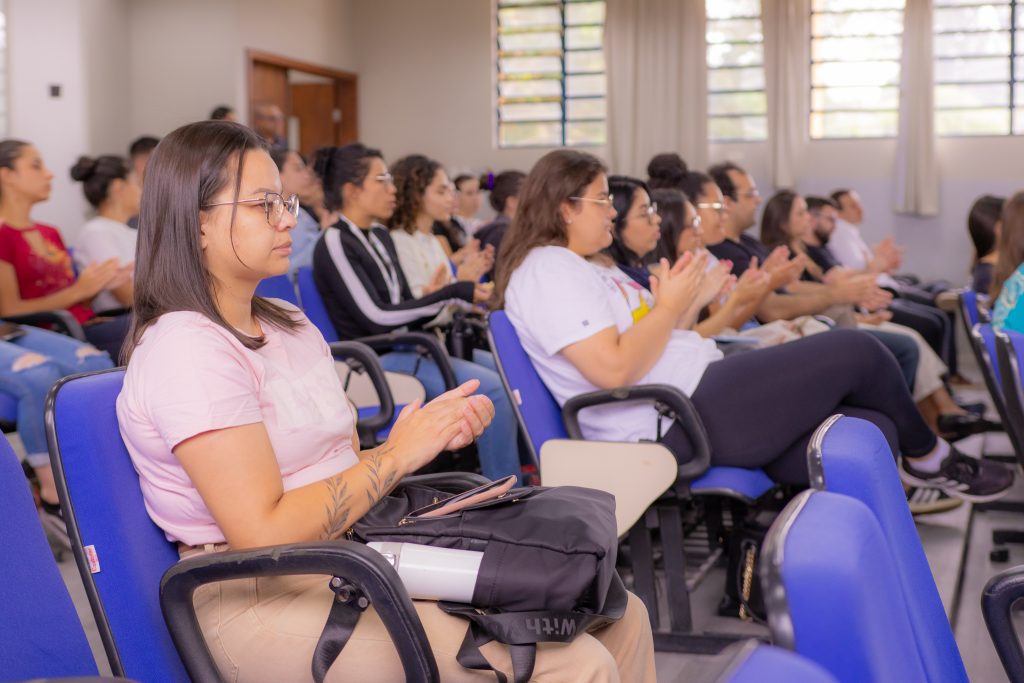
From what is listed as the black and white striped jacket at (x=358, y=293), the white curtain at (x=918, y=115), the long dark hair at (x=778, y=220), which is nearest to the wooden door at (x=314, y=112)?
the white curtain at (x=918, y=115)

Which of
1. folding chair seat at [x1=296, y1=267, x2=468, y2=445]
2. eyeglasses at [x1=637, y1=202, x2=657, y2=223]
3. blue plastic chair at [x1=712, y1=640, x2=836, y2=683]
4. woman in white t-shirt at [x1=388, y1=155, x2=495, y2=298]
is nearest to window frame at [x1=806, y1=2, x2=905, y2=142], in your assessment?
woman in white t-shirt at [x1=388, y1=155, x2=495, y2=298]

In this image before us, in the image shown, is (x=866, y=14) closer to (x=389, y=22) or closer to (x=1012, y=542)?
(x=389, y=22)

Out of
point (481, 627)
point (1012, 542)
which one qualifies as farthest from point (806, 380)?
point (481, 627)

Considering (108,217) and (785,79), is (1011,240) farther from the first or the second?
(785,79)

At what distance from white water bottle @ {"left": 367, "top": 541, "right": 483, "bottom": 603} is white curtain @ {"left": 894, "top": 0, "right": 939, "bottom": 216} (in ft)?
25.6

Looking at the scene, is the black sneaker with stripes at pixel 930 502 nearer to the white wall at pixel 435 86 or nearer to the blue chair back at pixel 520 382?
the blue chair back at pixel 520 382

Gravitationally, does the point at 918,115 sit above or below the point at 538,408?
above

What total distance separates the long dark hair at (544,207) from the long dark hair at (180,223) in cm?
135

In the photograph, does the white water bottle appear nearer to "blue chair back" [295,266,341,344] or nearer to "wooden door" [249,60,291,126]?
"blue chair back" [295,266,341,344]

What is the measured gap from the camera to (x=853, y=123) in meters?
8.81

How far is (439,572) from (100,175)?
3506 millimetres

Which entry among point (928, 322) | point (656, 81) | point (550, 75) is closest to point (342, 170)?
point (928, 322)

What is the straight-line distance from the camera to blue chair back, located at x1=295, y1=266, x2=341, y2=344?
12.1 feet

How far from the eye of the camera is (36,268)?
385cm
